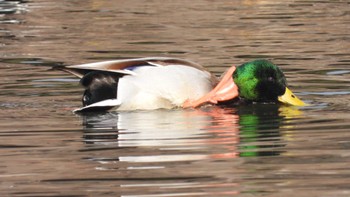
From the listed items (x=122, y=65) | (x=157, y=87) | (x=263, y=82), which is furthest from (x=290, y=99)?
(x=122, y=65)

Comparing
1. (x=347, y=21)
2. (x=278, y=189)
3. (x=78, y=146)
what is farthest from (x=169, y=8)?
(x=278, y=189)

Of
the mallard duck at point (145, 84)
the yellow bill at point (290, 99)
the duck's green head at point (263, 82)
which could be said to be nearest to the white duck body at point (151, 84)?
the mallard duck at point (145, 84)

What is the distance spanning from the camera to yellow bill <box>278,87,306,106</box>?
988cm

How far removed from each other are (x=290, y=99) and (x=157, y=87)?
112 cm

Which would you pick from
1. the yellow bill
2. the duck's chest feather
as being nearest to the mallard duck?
the duck's chest feather

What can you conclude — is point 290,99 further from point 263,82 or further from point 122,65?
point 122,65

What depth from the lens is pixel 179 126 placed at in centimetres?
877

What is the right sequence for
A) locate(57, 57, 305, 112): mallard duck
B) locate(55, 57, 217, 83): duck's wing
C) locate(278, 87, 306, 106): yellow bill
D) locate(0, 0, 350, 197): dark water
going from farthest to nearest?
locate(278, 87, 306, 106): yellow bill < locate(57, 57, 305, 112): mallard duck < locate(55, 57, 217, 83): duck's wing < locate(0, 0, 350, 197): dark water

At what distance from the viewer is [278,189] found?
6090 mm

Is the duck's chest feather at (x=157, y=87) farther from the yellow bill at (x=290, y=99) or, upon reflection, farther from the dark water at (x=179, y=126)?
the yellow bill at (x=290, y=99)

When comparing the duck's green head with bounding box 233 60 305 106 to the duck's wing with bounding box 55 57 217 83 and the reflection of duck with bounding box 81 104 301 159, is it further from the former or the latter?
the duck's wing with bounding box 55 57 217 83

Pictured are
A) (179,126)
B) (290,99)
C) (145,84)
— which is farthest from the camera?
(290,99)

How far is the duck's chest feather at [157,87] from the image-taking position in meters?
9.49

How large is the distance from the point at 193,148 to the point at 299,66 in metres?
5.47
